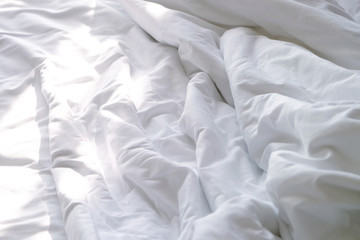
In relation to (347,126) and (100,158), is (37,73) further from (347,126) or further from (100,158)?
(347,126)

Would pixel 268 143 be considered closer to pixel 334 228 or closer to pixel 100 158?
pixel 334 228

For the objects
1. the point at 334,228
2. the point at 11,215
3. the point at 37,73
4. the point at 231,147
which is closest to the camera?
the point at 334,228

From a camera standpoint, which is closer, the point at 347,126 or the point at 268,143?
the point at 347,126

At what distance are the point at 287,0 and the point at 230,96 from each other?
0.97 ft

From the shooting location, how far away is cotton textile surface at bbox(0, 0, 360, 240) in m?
0.78

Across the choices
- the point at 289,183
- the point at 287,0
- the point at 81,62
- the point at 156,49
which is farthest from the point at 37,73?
the point at 289,183

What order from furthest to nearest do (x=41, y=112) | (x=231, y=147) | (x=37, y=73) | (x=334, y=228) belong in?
(x=37, y=73)
(x=41, y=112)
(x=231, y=147)
(x=334, y=228)

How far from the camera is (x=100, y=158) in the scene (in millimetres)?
1035

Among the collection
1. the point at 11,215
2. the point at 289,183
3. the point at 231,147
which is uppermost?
the point at 289,183

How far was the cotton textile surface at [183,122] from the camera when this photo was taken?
0.78 meters

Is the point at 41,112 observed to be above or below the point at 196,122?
below

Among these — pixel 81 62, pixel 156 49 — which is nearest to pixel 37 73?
pixel 81 62

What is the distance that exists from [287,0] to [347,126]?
22.5 inches

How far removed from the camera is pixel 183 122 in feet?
3.49
